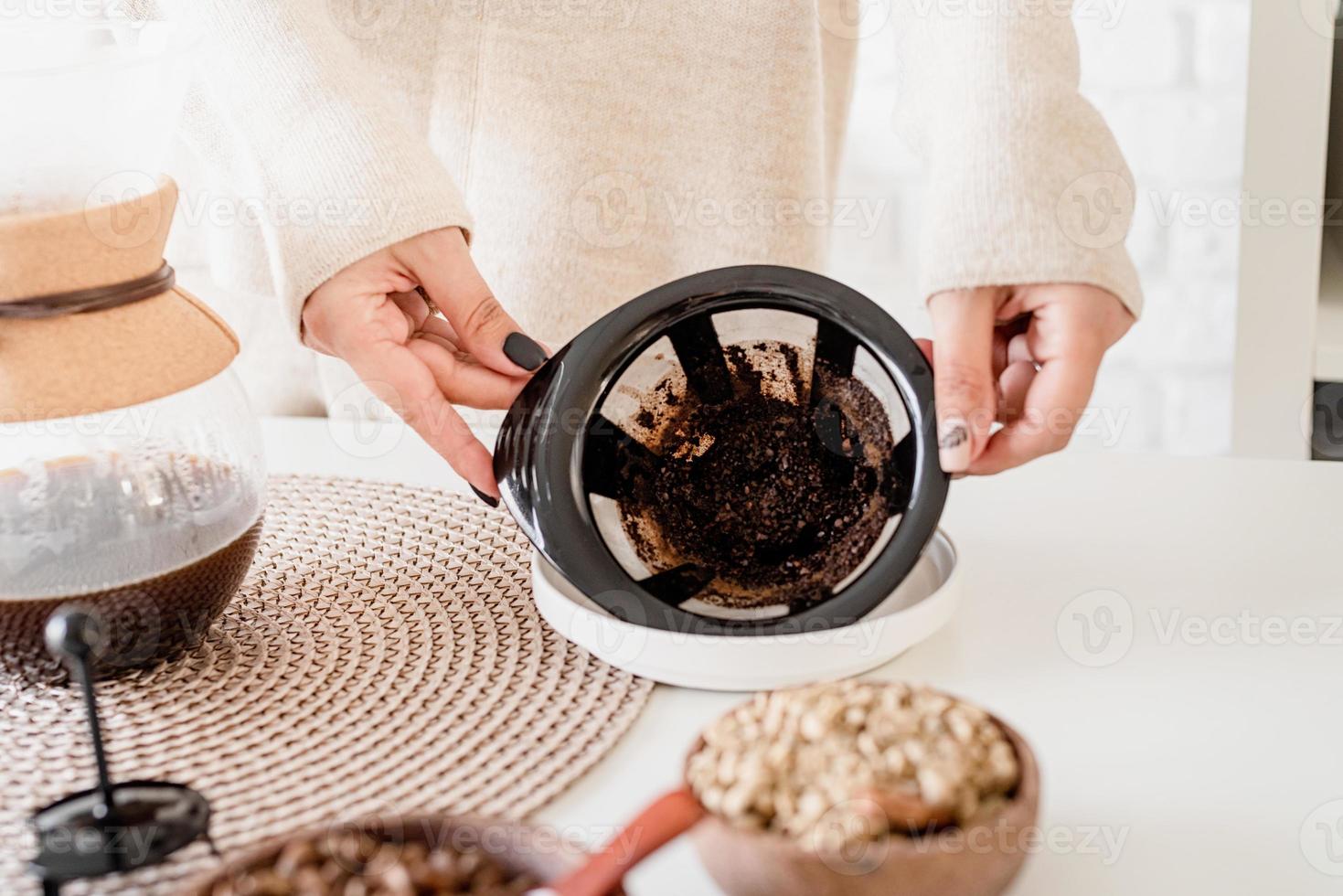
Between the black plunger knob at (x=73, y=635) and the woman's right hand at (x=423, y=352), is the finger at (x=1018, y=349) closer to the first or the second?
the woman's right hand at (x=423, y=352)

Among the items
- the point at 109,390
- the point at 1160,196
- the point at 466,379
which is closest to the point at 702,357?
the point at 466,379

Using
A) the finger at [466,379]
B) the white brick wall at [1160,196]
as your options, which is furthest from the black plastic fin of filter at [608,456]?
the white brick wall at [1160,196]

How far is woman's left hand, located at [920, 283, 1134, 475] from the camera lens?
1.85 ft

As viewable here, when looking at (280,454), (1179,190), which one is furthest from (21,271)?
(1179,190)

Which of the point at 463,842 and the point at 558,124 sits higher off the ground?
the point at 558,124

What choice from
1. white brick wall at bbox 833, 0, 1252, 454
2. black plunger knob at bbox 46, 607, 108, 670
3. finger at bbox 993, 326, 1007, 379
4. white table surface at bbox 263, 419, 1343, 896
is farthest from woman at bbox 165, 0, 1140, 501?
white brick wall at bbox 833, 0, 1252, 454

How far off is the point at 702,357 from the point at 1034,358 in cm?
17

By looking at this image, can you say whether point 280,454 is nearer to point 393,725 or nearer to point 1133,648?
point 393,725

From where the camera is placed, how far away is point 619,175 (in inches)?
35.7

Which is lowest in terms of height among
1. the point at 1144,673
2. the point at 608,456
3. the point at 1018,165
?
the point at 1144,673

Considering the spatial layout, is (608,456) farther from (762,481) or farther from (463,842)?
(463,842)

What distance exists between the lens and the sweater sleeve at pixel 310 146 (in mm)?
649

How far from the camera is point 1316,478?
80 cm

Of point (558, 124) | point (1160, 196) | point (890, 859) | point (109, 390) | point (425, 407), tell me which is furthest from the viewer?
point (1160, 196)
